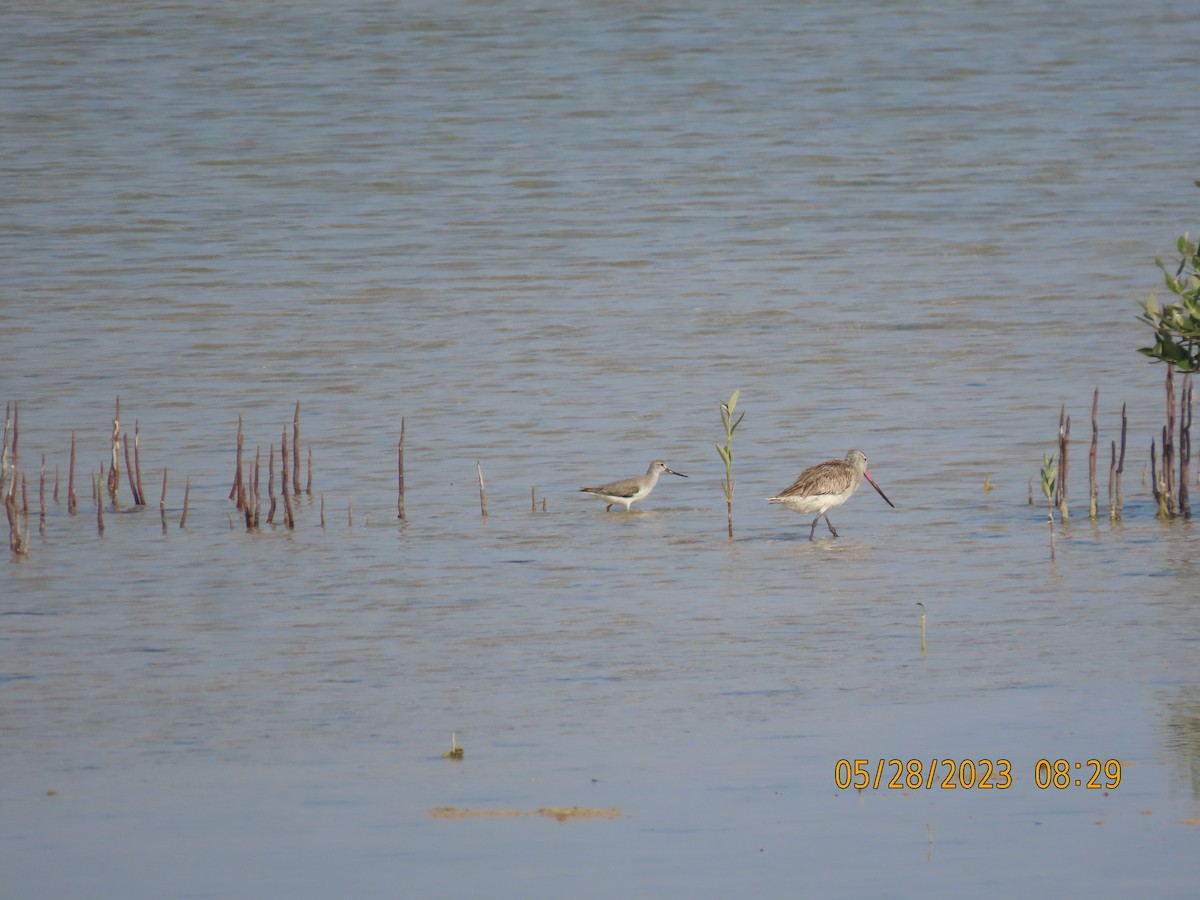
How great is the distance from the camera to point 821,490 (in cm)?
1306

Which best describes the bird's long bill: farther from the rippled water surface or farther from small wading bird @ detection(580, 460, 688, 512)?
small wading bird @ detection(580, 460, 688, 512)

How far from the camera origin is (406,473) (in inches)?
601

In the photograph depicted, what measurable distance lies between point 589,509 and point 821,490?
1.73 m

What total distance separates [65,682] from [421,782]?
96.3 inches

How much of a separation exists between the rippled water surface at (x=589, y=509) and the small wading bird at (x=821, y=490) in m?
0.25

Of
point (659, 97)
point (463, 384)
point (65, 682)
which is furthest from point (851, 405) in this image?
point (659, 97)

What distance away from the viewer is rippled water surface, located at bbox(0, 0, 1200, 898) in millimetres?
7324

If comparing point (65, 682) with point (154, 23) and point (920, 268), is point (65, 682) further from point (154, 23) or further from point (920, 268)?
point (154, 23)

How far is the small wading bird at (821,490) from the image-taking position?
13039 mm
